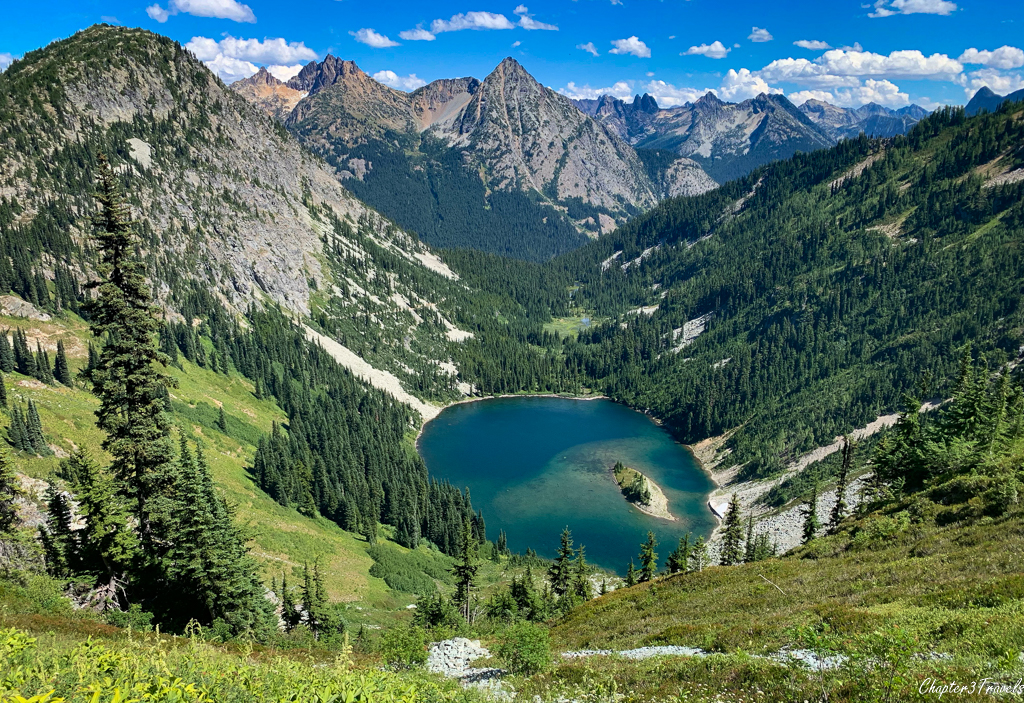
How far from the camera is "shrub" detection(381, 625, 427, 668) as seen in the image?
26.9 meters

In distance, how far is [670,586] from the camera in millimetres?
40875

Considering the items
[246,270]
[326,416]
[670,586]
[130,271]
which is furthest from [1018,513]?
[246,270]

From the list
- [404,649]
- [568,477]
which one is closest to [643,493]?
[568,477]

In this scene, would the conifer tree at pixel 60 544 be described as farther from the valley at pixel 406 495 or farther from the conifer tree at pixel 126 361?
the conifer tree at pixel 126 361

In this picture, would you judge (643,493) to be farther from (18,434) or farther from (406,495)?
(18,434)

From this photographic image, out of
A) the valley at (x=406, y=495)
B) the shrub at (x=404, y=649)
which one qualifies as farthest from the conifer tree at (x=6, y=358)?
the shrub at (x=404, y=649)

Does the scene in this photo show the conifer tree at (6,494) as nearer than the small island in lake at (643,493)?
Yes

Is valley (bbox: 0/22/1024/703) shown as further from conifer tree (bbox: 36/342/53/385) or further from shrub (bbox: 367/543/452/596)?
shrub (bbox: 367/543/452/596)

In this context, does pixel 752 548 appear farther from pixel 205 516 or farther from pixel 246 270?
pixel 246 270

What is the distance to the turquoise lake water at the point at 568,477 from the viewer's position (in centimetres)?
12194

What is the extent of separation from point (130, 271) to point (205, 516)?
15.7 metres

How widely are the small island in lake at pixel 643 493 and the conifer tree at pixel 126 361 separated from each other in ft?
389

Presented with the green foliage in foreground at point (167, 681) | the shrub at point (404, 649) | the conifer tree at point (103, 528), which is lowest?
the shrub at point (404, 649)

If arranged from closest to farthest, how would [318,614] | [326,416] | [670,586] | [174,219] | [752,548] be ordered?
1. [670,586]
2. [318,614]
3. [752,548]
4. [326,416]
5. [174,219]
